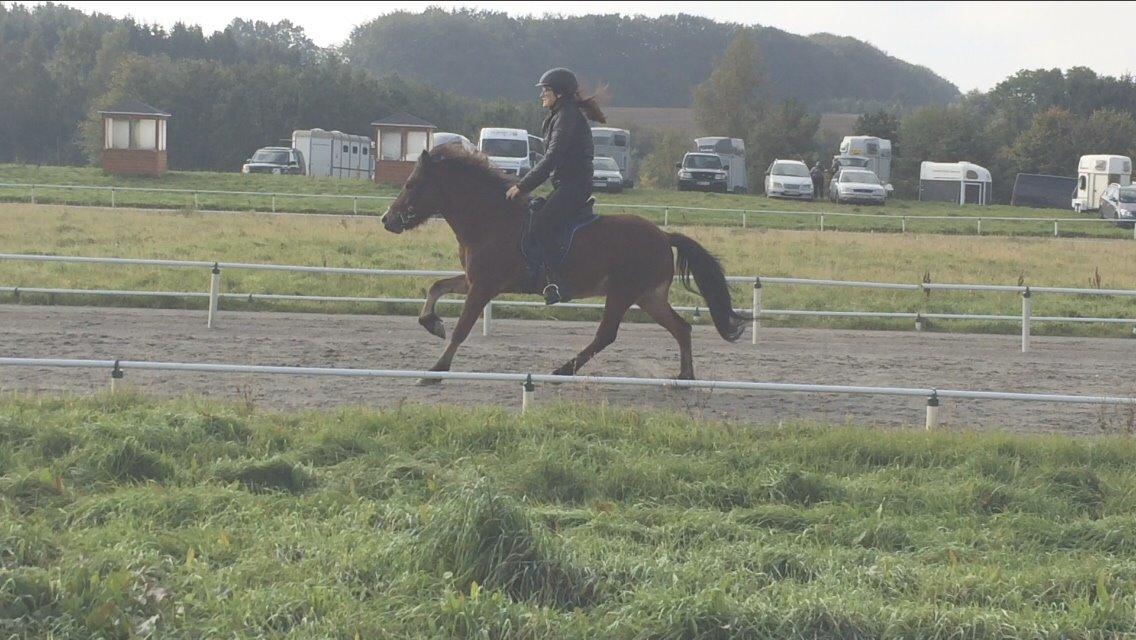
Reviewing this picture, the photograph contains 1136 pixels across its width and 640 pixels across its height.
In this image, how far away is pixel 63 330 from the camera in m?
13.8

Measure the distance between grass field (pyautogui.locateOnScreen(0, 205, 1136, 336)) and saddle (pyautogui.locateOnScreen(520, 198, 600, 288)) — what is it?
5.54m

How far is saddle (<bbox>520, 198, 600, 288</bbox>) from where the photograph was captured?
11086 mm

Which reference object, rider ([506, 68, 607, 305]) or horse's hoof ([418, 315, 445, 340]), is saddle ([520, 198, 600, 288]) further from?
horse's hoof ([418, 315, 445, 340])

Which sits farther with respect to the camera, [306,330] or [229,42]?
[229,42]

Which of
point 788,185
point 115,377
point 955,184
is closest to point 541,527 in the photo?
point 115,377

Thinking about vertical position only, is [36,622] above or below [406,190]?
below

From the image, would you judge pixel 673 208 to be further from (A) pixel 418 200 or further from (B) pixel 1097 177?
(B) pixel 1097 177

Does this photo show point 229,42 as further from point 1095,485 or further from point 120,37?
point 1095,485

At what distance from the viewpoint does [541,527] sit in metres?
6.37

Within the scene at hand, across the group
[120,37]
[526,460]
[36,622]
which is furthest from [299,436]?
[120,37]

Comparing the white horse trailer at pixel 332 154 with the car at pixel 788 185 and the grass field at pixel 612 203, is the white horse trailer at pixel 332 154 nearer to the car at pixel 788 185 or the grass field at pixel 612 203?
the grass field at pixel 612 203

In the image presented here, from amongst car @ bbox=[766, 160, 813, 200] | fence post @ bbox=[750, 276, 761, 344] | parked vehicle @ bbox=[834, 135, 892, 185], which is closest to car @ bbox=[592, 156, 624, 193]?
car @ bbox=[766, 160, 813, 200]

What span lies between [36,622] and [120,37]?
10166 cm

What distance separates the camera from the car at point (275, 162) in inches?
2216
